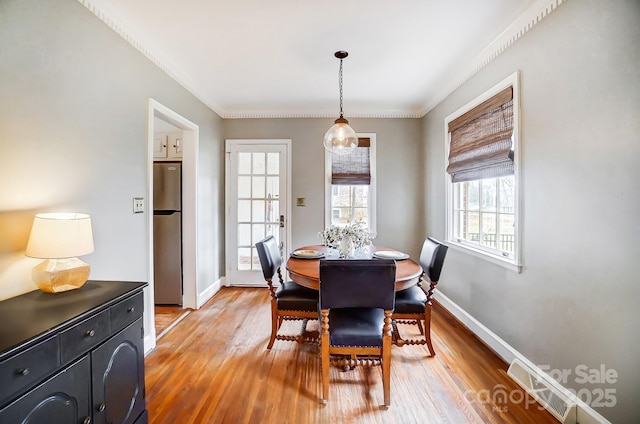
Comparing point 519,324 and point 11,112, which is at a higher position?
point 11,112

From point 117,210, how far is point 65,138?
57cm

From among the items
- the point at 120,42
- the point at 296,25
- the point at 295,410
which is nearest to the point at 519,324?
the point at 295,410

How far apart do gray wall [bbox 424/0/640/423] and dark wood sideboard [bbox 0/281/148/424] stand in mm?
2442

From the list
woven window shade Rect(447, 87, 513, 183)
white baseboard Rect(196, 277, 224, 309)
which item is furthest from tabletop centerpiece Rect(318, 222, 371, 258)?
white baseboard Rect(196, 277, 224, 309)

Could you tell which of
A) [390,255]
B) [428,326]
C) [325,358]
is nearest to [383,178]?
[390,255]

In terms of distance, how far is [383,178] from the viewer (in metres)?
3.83

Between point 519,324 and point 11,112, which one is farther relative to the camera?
point 519,324

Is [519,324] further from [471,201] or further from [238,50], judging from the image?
[238,50]

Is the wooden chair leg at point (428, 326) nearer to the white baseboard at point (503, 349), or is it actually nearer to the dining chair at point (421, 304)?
the dining chair at point (421, 304)

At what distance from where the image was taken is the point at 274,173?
152 inches

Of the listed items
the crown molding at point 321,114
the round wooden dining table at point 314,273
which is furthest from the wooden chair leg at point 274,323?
the crown molding at point 321,114

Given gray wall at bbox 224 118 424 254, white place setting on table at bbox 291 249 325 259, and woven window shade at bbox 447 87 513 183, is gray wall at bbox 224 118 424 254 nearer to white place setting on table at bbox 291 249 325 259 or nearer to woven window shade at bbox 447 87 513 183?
woven window shade at bbox 447 87 513 183

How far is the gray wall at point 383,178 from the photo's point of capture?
12.6 feet

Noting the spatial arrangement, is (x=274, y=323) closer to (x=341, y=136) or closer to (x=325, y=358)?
(x=325, y=358)
